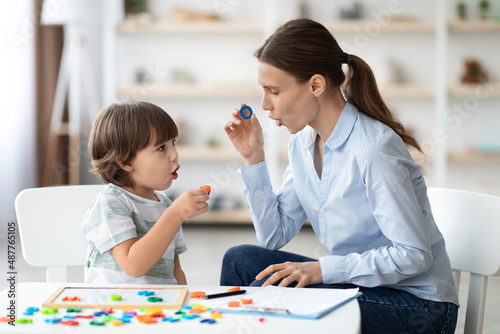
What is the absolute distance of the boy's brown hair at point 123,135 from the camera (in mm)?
1450

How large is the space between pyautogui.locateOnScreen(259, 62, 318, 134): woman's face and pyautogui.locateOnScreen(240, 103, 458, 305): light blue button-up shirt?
0.09m

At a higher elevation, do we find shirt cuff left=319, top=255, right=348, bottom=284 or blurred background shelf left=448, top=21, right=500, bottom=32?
blurred background shelf left=448, top=21, right=500, bottom=32

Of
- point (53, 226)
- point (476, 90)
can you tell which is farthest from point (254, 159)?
point (476, 90)

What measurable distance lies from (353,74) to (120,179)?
2.13 ft

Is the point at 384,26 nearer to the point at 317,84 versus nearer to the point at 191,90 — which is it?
the point at 191,90

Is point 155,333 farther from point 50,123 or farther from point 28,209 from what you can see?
point 50,123

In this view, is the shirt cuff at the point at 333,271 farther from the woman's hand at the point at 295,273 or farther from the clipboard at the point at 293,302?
the clipboard at the point at 293,302

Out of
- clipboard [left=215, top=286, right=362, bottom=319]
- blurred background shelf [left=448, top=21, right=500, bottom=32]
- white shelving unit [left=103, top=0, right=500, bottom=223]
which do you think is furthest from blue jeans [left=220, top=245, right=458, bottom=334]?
blurred background shelf [left=448, top=21, right=500, bottom=32]

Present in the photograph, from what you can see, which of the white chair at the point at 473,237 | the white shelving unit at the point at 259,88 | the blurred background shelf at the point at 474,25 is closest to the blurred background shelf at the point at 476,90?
the white shelving unit at the point at 259,88

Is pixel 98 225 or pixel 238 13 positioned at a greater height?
pixel 238 13

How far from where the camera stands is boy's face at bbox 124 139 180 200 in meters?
1.46

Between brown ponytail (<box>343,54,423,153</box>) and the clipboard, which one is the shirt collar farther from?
the clipboard

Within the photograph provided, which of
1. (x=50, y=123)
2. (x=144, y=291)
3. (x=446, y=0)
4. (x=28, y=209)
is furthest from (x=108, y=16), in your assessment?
(x=144, y=291)

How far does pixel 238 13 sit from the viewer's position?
4.63 metres
